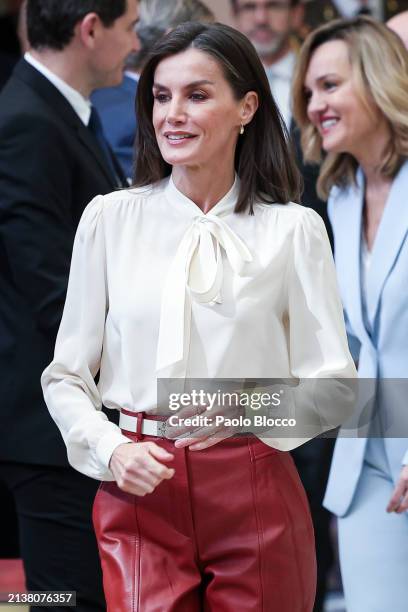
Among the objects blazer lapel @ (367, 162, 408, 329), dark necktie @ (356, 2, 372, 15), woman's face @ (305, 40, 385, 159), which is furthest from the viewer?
dark necktie @ (356, 2, 372, 15)

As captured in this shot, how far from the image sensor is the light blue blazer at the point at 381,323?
3.45 m

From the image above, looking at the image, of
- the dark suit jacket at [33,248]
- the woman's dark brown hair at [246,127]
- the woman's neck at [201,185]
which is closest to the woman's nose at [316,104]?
the dark suit jacket at [33,248]

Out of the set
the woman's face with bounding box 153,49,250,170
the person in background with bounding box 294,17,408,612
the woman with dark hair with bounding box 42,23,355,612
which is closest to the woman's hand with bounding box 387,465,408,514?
the person in background with bounding box 294,17,408,612

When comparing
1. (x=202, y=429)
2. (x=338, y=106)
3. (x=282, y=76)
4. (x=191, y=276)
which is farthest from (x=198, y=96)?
(x=282, y=76)

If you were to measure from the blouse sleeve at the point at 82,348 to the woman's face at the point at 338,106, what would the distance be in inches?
54.0

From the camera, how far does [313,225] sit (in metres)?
2.54

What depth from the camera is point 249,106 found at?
2.64 m

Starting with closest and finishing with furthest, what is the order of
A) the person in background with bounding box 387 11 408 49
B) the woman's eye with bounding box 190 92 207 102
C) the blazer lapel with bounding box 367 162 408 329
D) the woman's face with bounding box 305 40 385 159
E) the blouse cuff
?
the blouse cuff
the woman's eye with bounding box 190 92 207 102
the blazer lapel with bounding box 367 162 408 329
the woman's face with bounding box 305 40 385 159
the person in background with bounding box 387 11 408 49

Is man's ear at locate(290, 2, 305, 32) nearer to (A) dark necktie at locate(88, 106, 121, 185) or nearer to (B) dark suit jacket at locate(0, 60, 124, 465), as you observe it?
(A) dark necktie at locate(88, 106, 121, 185)

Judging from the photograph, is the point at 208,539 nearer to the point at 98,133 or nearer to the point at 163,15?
the point at 98,133

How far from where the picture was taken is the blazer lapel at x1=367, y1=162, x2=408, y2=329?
3.51 m

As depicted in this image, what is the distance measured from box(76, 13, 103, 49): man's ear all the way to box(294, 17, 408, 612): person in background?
2.29 ft

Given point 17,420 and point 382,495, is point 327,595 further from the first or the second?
point 17,420

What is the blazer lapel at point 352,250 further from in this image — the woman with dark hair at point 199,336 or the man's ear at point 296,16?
the man's ear at point 296,16
